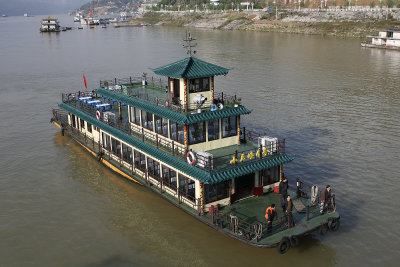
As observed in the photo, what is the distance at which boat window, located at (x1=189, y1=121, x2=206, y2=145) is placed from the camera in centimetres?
2338

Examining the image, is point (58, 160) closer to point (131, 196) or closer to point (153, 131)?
point (131, 196)

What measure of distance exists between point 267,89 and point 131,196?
34.2m

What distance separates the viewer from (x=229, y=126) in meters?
24.7

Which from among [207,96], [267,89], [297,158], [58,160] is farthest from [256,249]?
[267,89]

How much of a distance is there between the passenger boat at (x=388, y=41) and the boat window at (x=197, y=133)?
8685 cm

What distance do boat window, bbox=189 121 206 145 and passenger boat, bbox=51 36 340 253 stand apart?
0.19 ft

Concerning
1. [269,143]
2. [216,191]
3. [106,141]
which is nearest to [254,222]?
[216,191]

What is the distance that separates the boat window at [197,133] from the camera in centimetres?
2338

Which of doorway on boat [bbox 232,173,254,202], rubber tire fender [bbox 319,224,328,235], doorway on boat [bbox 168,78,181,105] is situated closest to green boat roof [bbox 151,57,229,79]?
doorway on boat [bbox 168,78,181,105]

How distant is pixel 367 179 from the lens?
29.5m

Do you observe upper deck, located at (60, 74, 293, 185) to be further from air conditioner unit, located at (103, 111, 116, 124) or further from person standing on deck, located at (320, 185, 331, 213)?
person standing on deck, located at (320, 185, 331, 213)

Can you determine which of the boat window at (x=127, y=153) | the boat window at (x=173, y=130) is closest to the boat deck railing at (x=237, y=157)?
the boat window at (x=173, y=130)

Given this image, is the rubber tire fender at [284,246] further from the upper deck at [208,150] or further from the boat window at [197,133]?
the boat window at [197,133]

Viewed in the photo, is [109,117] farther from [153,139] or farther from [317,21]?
[317,21]
